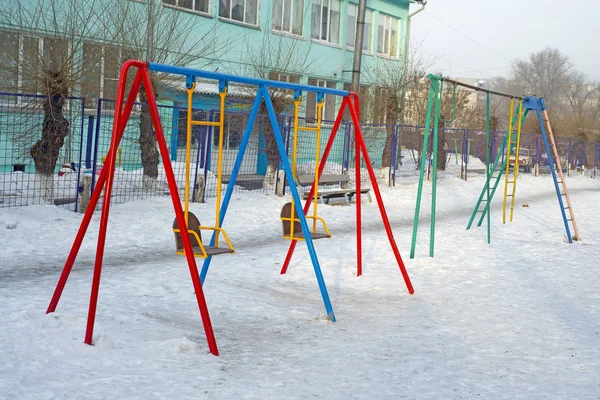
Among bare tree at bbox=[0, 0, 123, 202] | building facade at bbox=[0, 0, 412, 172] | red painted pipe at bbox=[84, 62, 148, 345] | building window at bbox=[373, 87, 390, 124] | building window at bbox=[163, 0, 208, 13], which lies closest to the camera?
red painted pipe at bbox=[84, 62, 148, 345]

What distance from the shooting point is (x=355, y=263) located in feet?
29.2

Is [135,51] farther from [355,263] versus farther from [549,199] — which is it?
A: [549,199]

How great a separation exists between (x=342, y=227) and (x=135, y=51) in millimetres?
5408

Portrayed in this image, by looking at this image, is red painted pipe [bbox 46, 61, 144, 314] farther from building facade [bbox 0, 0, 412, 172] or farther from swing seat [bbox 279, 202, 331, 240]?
building facade [bbox 0, 0, 412, 172]

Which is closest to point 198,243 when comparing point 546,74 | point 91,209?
point 91,209

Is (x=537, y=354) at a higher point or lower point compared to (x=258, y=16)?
lower

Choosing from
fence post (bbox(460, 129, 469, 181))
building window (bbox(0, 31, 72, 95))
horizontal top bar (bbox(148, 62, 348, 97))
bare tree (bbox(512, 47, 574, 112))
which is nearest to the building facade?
building window (bbox(0, 31, 72, 95))

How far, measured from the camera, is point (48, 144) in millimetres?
11766

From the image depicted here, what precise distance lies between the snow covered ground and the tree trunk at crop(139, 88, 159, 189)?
291 cm

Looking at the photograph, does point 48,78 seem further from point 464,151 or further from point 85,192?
point 464,151

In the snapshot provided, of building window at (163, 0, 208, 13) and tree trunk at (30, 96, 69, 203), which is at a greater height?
building window at (163, 0, 208, 13)

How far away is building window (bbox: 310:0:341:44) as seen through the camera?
85.8 feet

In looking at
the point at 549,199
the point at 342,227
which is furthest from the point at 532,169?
the point at 342,227

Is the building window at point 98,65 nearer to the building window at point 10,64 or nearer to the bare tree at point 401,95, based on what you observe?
the building window at point 10,64
